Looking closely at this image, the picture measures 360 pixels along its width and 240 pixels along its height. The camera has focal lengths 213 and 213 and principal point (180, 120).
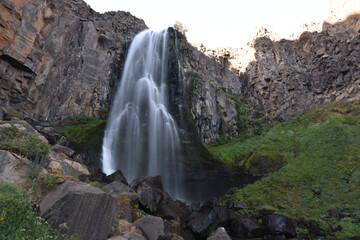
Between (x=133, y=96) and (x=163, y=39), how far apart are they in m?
11.4

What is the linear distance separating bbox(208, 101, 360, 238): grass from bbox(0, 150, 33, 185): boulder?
1102 cm

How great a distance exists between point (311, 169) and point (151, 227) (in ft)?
50.0

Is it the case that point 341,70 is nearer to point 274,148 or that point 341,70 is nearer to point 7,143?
point 274,148

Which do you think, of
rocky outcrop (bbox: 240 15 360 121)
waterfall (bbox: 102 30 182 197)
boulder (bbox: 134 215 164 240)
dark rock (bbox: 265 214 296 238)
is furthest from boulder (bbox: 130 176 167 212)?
rocky outcrop (bbox: 240 15 360 121)

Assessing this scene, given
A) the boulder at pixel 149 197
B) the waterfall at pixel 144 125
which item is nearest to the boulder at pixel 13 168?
the boulder at pixel 149 197

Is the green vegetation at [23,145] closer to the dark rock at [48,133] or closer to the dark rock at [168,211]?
the dark rock at [168,211]

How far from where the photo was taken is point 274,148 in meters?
21.1

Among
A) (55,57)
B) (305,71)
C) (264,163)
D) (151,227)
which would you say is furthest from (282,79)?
(151,227)

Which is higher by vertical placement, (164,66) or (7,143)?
(164,66)

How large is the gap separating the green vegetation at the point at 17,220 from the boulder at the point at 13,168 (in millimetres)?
1314

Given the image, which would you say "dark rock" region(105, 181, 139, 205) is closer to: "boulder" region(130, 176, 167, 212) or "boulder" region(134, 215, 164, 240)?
"boulder" region(130, 176, 167, 212)

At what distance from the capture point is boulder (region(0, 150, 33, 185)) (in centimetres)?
479

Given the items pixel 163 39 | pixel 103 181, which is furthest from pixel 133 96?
pixel 103 181

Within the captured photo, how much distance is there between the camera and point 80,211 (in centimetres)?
421
